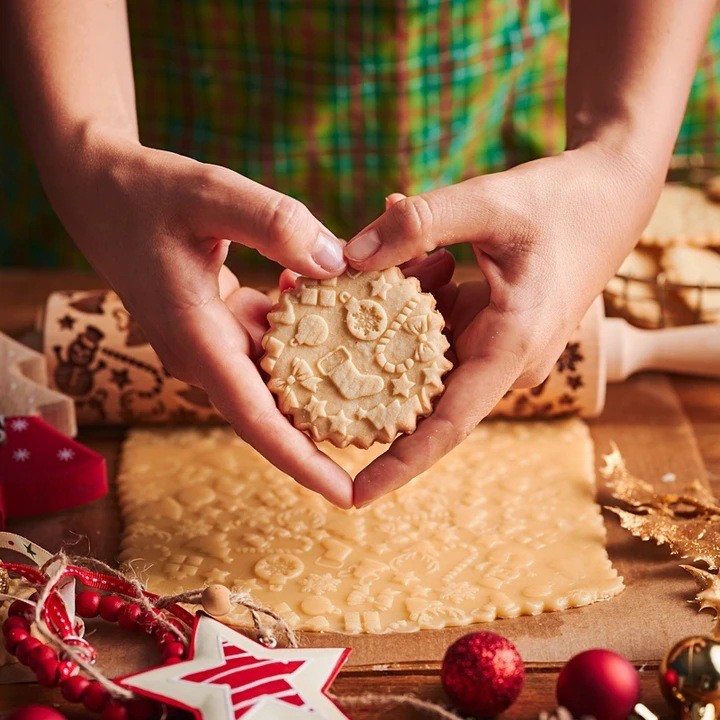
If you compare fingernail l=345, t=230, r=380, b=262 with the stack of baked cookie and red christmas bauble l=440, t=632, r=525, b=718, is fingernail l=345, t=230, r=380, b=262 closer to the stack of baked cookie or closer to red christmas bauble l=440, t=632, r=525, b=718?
red christmas bauble l=440, t=632, r=525, b=718

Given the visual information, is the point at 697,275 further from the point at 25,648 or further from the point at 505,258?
the point at 25,648

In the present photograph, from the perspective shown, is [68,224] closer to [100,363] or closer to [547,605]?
[100,363]

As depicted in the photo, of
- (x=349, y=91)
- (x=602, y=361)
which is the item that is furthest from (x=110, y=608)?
(x=349, y=91)

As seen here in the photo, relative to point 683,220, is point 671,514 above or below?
below

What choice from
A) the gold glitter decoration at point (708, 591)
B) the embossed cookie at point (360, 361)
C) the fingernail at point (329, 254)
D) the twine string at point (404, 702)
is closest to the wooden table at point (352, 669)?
the twine string at point (404, 702)

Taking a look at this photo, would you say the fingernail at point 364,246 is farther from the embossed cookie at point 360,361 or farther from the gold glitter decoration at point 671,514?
the gold glitter decoration at point 671,514

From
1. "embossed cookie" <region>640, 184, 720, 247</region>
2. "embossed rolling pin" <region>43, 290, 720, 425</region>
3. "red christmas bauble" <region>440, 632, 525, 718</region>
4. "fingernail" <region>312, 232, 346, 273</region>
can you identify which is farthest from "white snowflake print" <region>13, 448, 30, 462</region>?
"embossed cookie" <region>640, 184, 720, 247</region>

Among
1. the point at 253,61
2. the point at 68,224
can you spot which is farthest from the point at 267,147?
the point at 68,224
